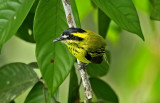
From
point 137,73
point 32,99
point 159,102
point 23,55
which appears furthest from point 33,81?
point 23,55

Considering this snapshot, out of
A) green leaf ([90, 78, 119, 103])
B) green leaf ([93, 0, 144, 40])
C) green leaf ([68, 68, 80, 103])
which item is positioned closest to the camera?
green leaf ([93, 0, 144, 40])

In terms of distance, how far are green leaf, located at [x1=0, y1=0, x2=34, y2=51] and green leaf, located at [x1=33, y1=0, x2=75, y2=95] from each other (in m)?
0.06

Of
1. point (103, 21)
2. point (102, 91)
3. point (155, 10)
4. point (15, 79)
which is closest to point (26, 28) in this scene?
point (15, 79)

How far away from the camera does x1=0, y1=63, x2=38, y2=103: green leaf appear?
1.48m

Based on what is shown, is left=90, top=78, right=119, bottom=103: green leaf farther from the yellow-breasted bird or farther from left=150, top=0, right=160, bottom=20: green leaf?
left=150, top=0, right=160, bottom=20: green leaf

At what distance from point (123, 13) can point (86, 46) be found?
0.27 meters

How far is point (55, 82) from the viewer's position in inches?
47.8

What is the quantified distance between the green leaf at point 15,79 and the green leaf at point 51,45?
26 centimetres

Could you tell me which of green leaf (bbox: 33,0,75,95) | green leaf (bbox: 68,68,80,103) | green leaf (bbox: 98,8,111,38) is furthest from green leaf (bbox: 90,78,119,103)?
green leaf (bbox: 33,0,75,95)

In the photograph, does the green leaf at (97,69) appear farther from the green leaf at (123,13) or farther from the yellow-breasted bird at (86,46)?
the green leaf at (123,13)

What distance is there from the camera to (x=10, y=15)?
1.30 m

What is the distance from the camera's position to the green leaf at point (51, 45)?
4.02 feet

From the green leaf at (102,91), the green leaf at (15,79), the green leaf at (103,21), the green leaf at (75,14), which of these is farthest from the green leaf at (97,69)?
the green leaf at (75,14)

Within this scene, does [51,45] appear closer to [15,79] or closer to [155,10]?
[15,79]
